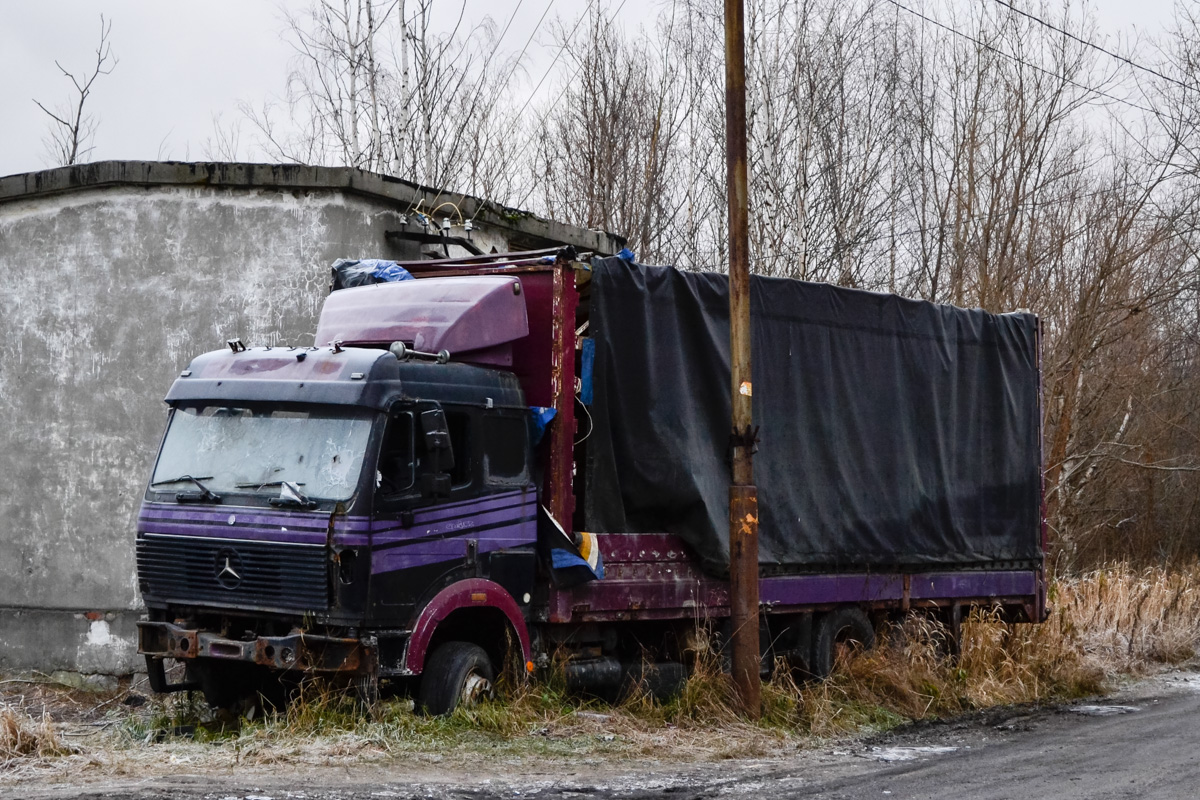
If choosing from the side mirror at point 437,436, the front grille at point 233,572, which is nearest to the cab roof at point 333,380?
the side mirror at point 437,436

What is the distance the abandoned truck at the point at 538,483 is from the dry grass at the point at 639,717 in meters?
0.29

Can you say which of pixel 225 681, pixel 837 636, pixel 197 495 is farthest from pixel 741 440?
pixel 225 681

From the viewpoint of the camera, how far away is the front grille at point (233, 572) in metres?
8.59

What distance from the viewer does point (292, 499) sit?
870 centimetres

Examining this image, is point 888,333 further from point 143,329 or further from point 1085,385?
point 1085,385

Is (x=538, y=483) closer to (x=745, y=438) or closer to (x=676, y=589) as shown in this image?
(x=676, y=589)

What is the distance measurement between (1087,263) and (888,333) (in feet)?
45.7

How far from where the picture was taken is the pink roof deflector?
9.69 meters

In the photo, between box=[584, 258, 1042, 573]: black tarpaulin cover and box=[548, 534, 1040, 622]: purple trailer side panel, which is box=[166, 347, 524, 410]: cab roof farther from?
box=[548, 534, 1040, 622]: purple trailer side panel

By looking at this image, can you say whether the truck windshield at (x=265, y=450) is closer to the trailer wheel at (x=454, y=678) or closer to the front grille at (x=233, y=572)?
the front grille at (x=233, y=572)

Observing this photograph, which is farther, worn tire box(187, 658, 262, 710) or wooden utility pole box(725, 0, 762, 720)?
wooden utility pole box(725, 0, 762, 720)

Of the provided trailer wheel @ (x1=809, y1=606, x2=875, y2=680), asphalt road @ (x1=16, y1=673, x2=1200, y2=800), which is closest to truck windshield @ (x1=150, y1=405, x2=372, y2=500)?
asphalt road @ (x1=16, y1=673, x2=1200, y2=800)

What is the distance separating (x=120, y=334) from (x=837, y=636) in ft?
24.5

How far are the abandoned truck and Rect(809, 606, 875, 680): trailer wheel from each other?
3 cm
